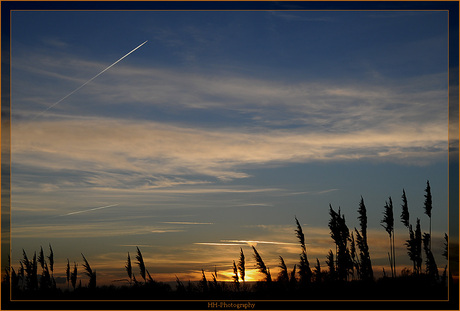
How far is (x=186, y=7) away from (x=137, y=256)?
1378cm

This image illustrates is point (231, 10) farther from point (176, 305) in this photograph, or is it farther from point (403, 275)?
point (403, 275)

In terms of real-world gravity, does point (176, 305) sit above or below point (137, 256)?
below

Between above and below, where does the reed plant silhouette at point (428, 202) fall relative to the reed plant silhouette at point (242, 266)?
above

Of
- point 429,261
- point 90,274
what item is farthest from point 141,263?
point 429,261

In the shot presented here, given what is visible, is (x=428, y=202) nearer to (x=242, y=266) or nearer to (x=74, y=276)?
(x=242, y=266)

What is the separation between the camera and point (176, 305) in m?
16.9

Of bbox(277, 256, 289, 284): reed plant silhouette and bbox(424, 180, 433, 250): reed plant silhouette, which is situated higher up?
bbox(424, 180, 433, 250): reed plant silhouette

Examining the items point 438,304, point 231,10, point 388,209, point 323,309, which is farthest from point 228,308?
point 388,209

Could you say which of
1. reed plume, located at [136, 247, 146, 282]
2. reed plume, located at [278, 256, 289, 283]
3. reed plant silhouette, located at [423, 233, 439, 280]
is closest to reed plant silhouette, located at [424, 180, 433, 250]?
reed plant silhouette, located at [423, 233, 439, 280]

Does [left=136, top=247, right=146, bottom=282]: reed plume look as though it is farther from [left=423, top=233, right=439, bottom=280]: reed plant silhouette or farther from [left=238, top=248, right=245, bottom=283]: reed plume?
[left=423, top=233, right=439, bottom=280]: reed plant silhouette

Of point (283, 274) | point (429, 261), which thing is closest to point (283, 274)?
point (283, 274)

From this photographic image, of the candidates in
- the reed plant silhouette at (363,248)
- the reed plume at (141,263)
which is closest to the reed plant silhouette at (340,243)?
the reed plant silhouette at (363,248)

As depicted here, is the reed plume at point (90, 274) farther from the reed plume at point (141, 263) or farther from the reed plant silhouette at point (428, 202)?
the reed plant silhouette at point (428, 202)

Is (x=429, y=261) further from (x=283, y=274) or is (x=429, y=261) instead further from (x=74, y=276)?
(x=74, y=276)
